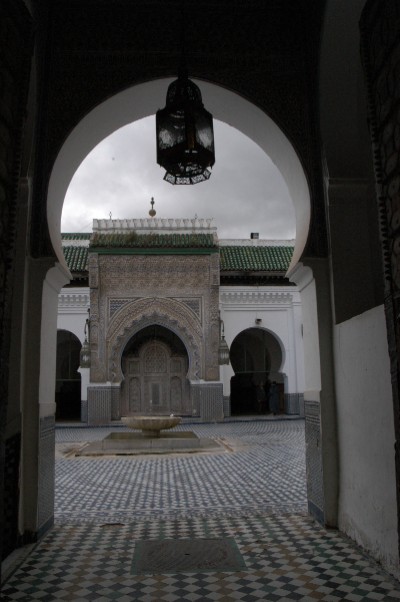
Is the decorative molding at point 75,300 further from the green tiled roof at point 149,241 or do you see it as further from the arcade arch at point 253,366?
the arcade arch at point 253,366

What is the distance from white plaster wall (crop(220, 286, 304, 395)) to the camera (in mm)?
11039

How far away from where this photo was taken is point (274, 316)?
11.2 metres

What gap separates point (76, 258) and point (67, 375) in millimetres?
2737

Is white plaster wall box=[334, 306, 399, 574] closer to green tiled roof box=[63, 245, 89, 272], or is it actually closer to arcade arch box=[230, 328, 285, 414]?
arcade arch box=[230, 328, 285, 414]

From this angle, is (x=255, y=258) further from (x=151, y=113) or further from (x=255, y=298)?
(x=151, y=113)

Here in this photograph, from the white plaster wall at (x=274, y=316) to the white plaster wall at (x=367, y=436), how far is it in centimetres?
835

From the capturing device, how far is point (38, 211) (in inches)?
107

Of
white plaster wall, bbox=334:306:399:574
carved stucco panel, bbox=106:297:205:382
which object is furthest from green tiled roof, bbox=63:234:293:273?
Answer: white plaster wall, bbox=334:306:399:574

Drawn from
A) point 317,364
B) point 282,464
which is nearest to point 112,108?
point 317,364

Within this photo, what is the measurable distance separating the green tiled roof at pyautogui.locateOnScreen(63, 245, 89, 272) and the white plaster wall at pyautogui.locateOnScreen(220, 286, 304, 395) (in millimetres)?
2939

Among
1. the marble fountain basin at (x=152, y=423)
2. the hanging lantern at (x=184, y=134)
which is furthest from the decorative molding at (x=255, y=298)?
the hanging lantern at (x=184, y=134)

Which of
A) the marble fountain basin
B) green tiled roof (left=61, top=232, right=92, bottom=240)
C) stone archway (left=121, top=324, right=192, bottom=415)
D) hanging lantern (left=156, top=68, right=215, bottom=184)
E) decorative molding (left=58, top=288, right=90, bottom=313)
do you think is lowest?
the marble fountain basin

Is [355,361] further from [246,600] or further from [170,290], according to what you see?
[170,290]

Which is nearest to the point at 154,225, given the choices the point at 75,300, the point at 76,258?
the point at 76,258
